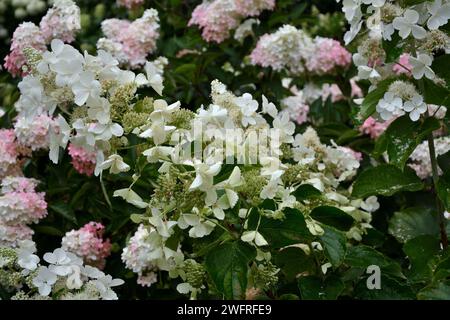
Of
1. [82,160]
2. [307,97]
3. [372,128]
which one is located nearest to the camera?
[82,160]

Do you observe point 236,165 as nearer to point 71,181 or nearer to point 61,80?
point 61,80

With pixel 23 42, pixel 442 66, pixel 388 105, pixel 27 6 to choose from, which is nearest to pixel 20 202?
pixel 23 42

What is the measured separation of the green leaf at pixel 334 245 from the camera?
132 centimetres

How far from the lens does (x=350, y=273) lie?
1.49 meters

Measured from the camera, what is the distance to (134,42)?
88.4 inches

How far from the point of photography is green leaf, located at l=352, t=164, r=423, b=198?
154cm

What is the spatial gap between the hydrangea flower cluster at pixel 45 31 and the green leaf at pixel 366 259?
103cm

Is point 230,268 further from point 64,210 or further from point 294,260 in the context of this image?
point 64,210

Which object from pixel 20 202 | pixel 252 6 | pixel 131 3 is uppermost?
pixel 131 3

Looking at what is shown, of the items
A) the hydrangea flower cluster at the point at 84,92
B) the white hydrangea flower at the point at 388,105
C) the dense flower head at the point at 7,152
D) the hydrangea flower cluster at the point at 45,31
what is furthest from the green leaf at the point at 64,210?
the white hydrangea flower at the point at 388,105

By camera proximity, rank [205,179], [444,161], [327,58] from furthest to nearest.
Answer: [327,58] → [444,161] → [205,179]

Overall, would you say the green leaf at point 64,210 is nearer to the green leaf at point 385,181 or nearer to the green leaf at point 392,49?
the green leaf at point 385,181

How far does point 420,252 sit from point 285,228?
0.41 meters

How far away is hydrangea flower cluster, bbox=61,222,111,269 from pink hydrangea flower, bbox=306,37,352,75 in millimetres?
886
